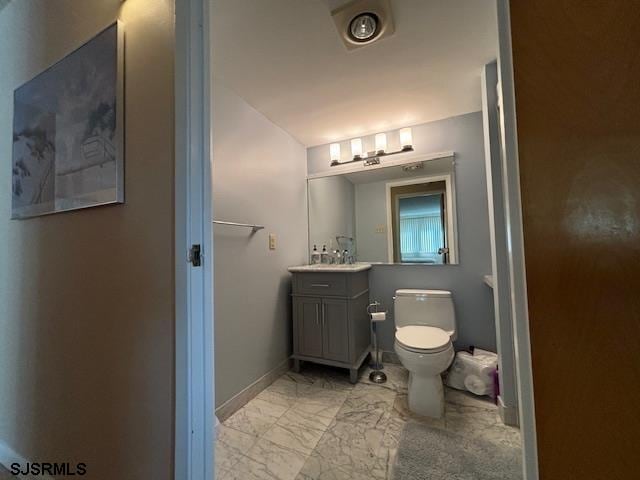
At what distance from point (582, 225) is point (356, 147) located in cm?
225

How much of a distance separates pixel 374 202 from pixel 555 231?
2.06 m

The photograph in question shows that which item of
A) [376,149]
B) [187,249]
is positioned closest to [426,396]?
[187,249]

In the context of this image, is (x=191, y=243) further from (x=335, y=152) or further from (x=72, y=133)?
(x=335, y=152)

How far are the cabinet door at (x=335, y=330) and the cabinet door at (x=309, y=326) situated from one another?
1.9 inches

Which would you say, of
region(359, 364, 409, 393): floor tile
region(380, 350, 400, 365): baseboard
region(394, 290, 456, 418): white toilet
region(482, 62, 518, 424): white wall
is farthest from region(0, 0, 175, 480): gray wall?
region(380, 350, 400, 365): baseboard

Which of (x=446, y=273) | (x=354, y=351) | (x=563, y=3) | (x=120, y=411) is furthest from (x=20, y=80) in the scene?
(x=446, y=273)

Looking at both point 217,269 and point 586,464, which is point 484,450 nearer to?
point 586,464

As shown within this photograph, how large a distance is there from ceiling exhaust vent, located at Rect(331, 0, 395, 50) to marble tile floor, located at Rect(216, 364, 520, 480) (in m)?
2.13

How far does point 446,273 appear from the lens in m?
2.17

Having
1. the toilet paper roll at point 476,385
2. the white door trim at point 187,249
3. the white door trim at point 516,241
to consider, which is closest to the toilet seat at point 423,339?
the toilet paper roll at point 476,385

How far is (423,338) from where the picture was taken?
5.63ft

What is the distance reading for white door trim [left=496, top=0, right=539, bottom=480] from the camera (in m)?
0.54

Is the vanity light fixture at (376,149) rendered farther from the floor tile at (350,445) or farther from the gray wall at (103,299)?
the floor tile at (350,445)

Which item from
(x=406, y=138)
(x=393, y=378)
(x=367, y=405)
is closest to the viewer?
(x=367, y=405)
